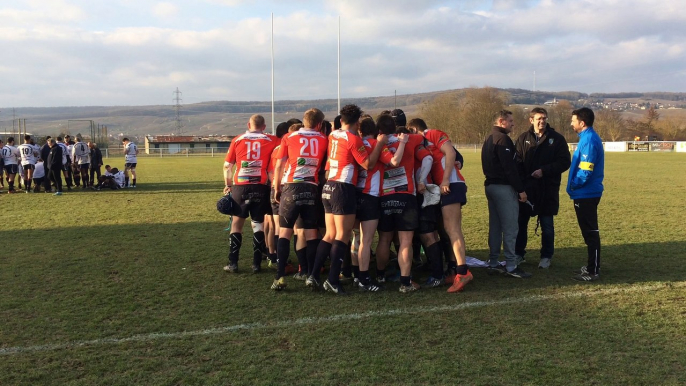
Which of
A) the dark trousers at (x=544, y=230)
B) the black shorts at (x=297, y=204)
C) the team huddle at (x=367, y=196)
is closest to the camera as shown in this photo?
the team huddle at (x=367, y=196)

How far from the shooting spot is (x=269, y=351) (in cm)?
402

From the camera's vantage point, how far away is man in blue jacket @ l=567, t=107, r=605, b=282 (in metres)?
6.03

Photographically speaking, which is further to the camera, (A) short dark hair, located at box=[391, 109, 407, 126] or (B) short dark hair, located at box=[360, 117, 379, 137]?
(A) short dark hair, located at box=[391, 109, 407, 126]

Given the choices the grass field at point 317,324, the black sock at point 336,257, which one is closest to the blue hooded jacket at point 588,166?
the grass field at point 317,324

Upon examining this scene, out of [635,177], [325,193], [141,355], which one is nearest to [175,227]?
[325,193]

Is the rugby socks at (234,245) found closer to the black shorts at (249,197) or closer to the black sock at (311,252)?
the black shorts at (249,197)

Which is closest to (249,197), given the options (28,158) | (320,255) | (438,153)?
(320,255)

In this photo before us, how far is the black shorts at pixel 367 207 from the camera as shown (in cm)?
555

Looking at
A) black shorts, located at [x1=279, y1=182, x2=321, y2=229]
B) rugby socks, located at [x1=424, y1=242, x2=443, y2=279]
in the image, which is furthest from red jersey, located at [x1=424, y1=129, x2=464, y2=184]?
black shorts, located at [x1=279, y1=182, x2=321, y2=229]

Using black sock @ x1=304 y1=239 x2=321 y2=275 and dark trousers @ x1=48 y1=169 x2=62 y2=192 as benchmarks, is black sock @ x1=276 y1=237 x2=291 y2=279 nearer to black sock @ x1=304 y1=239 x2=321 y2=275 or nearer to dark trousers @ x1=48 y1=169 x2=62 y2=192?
black sock @ x1=304 y1=239 x2=321 y2=275

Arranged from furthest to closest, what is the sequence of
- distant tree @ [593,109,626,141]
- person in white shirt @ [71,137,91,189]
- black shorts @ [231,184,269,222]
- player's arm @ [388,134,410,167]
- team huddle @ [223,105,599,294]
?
distant tree @ [593,109,626,141], person in white shirt @ [71,137,91,189], black shorts @ [231,184,269,222], team huddle @ [223,105,599,294], player's arm @ [388,134,410,167]

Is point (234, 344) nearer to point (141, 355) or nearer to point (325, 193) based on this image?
point (141, 355)

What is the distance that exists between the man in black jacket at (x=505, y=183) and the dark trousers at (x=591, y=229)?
71cm

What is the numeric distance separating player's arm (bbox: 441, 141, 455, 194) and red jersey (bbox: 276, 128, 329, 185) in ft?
4.56
